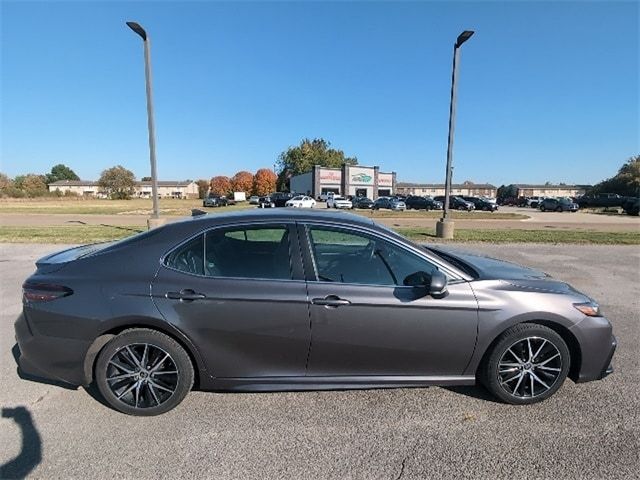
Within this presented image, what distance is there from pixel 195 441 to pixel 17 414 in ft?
4.83

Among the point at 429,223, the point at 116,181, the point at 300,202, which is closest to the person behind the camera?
the point at 429,223

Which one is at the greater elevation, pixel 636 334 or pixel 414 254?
pixel 414 254

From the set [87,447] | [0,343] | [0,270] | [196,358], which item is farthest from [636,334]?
[0,270]

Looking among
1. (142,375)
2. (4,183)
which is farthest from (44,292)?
(4,183)

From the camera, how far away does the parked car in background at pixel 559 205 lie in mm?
42062

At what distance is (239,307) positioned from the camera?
2.79 meters

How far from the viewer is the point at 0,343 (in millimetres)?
4160

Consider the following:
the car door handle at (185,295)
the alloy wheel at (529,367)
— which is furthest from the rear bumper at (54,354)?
the alloy wheel at (529,367)

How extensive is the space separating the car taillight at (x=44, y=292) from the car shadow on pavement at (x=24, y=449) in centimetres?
88

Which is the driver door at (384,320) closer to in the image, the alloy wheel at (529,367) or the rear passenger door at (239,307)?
the rear passenger door at (239,307)

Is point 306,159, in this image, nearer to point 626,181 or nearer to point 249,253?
point 626,181

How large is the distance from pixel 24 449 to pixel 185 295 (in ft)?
4.53

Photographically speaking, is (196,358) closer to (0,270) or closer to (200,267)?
(200,267)

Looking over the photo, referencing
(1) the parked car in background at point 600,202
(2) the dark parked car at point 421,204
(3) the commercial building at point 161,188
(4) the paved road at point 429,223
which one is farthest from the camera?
(3) the commercial building at point 161,188
